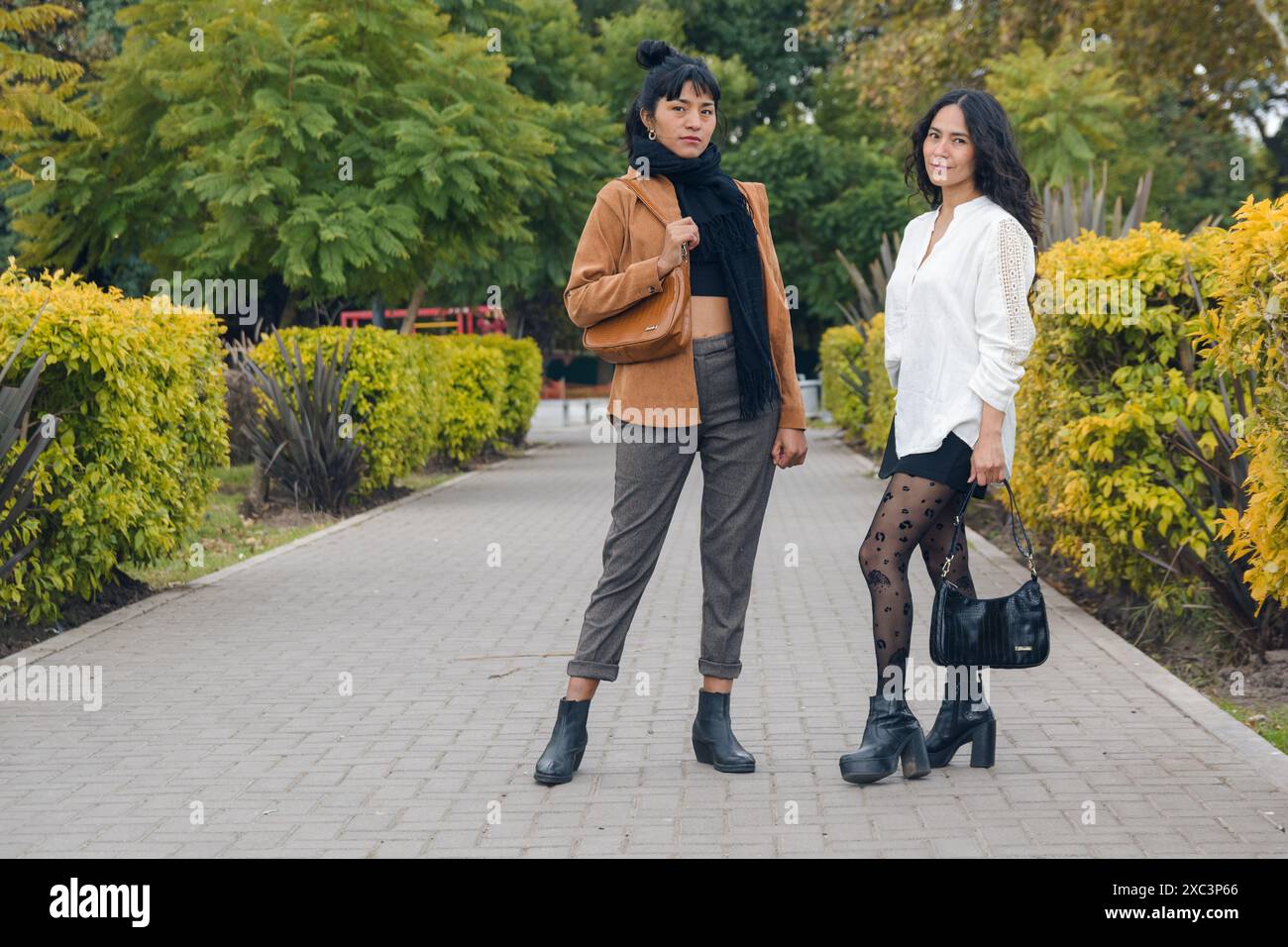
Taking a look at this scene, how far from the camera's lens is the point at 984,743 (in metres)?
5.09

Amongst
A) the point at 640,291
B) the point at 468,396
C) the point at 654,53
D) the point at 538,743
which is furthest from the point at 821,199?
the point at 640,291

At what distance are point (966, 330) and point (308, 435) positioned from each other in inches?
391

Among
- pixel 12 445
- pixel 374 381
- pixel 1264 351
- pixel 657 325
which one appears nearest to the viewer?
pixel 657 325

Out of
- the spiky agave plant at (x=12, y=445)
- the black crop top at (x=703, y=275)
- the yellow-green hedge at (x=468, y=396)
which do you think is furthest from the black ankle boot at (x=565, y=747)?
the yellow-green hedge at (x=468, y=396)

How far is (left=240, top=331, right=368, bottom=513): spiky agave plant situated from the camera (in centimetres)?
1386

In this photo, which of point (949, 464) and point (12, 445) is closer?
point (949, 464)

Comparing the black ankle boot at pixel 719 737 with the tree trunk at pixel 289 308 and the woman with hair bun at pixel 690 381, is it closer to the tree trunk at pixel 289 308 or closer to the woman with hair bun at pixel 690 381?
the woman with hair bun at pixel 690 381

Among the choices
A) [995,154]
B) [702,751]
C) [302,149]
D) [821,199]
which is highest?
[821,199]

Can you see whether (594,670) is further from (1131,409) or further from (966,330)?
(1131,409)

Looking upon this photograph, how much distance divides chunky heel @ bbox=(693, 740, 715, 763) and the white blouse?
114 centimetres

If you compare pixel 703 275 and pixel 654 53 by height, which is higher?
pixel 654 53

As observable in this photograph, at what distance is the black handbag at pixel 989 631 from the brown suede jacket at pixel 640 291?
74 centimetres

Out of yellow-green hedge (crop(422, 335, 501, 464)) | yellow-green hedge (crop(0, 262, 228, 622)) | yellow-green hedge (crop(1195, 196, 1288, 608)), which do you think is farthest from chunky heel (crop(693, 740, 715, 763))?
yellow-green hedge (crop(422, 335, 501, 464))

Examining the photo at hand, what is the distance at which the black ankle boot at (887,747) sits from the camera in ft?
16.0
